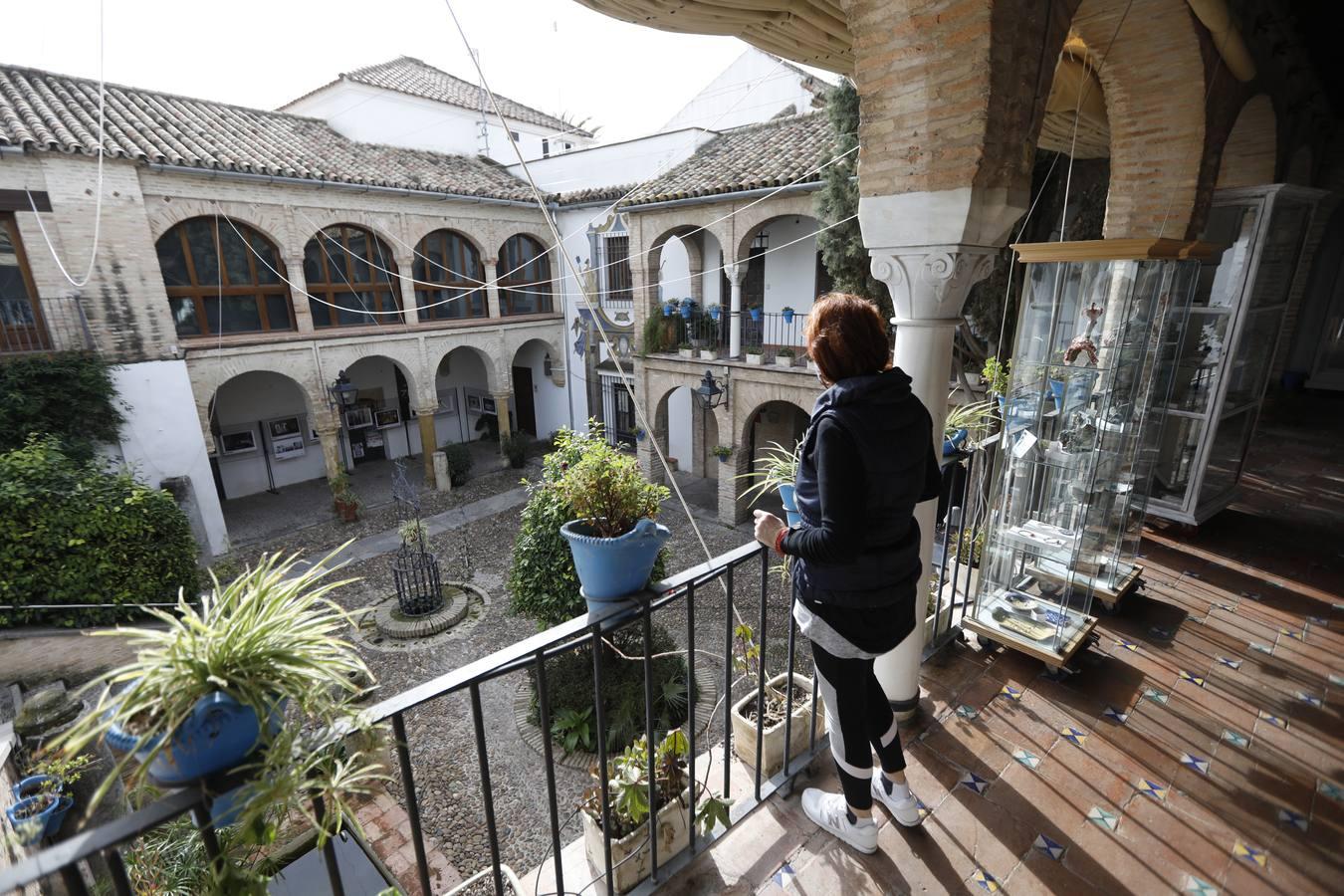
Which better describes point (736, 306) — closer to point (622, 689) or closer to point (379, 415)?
point (622, 689)

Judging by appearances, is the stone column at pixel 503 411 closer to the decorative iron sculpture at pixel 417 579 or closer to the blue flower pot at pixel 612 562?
the decorative iron sculpture at pixel 417 579

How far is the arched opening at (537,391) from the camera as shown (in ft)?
55.9

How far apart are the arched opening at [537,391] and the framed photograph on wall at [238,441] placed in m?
6.10

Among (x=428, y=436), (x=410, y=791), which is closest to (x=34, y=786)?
(x=410, y=791)

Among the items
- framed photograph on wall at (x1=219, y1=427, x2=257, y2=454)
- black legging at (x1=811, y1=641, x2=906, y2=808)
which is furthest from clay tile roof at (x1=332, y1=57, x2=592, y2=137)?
black legging at (x1=811, y1=641, x2=906, y2=808)

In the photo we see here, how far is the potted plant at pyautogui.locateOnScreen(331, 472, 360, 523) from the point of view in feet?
39.6

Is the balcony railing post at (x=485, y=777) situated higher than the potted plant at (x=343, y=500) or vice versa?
the balcony railing post at (x=485, y=777)

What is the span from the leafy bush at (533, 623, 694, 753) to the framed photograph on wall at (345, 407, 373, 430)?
11176 mm

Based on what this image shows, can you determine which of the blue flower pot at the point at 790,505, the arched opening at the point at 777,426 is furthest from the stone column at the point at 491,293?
the blue flower pot at the point at 790,505

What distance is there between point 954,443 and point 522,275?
48.1ft

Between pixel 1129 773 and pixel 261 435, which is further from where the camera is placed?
pixel 261 435

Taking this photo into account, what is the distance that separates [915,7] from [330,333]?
42.0 feet

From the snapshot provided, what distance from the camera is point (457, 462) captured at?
560 inches

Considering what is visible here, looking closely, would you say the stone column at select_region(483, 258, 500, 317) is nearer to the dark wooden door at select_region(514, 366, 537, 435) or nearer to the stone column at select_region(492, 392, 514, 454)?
the stone column at select_region(492, 392, 514, 454)
